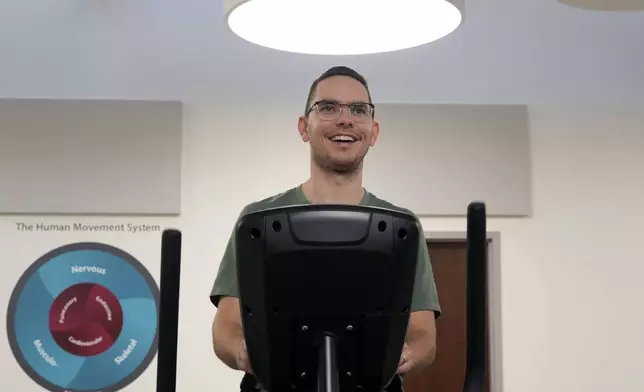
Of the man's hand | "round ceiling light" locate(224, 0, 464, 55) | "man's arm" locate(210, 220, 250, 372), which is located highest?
"round ceiling light" locate(224, 0, 464, 55)

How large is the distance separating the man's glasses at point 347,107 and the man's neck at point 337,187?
11 centimetres

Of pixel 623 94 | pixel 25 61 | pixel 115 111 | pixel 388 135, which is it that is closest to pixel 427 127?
pixel 388 135

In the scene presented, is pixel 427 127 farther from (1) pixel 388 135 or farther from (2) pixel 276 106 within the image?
(2) pixel 276 106

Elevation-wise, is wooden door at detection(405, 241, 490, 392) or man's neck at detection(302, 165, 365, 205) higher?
man's neck at detection(302, 165, 365, 205)

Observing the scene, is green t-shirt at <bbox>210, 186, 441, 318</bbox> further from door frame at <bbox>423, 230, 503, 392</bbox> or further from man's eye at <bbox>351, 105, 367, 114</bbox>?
door frame at <bbox>423, 230, 503, 392</bbox>

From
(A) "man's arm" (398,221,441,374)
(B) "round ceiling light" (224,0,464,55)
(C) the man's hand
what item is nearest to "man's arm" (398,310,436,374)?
(A) "man's arm" (398,221,441,374)

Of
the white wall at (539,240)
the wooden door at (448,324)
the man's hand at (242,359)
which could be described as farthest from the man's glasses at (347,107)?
the wooden door at (448,324)

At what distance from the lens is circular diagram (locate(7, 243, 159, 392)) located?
12.3ft

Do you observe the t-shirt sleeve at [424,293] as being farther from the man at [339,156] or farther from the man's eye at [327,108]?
the man's eye at [327,108]

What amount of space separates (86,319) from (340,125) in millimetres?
2842

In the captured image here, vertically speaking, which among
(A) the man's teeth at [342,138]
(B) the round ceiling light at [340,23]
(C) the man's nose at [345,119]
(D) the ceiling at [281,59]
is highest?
(D) the ceiling at [281,59]

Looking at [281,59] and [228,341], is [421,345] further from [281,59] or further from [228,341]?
[281,59]

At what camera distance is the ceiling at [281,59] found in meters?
3.84

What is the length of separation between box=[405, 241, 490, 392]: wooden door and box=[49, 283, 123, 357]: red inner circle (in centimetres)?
161
